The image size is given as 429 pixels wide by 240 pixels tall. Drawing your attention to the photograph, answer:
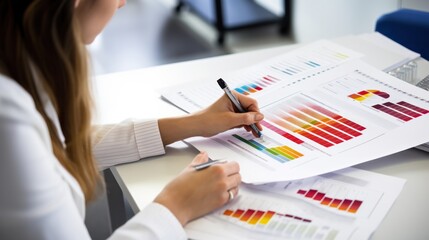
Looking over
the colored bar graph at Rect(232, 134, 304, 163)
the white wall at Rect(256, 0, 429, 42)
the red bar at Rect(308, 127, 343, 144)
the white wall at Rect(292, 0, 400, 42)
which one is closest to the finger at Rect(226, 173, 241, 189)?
the colored bar graph at Rect(232, 134, 304, 163)

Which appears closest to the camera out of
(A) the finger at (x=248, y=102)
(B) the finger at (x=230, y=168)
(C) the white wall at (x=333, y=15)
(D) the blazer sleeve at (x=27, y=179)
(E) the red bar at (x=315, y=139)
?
(D) the blazer sleeve at (x=27, y=179)

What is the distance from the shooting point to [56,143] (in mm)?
917

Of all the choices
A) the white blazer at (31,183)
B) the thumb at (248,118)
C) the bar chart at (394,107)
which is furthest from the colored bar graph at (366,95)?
the white blazer at (31,183)

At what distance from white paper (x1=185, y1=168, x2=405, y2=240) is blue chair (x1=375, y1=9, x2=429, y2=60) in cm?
76

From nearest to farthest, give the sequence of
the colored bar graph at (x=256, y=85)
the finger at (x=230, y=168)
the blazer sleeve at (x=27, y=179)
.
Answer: the blazer sleeve at (x=27, y=179) → the finger at (x=230, y=168) → the colored bar graph at (x=256, y=85)

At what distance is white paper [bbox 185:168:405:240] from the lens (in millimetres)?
919

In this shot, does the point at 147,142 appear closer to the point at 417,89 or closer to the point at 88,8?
the point at 88,8

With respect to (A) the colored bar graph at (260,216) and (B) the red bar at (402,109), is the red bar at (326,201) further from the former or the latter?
(B) the red bar at (402,109)

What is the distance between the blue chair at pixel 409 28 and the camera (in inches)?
66.4

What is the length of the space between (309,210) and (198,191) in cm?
17

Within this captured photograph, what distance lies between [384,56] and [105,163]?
28.8 inches

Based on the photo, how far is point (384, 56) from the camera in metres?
1.51

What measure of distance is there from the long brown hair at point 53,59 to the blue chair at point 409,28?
107cm

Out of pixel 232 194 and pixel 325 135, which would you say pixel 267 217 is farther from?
pixel 325 135
